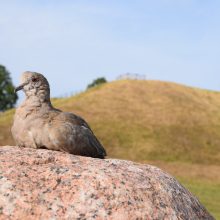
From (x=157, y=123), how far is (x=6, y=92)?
39.2 metres

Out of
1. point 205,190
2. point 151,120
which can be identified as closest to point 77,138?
point 205,190

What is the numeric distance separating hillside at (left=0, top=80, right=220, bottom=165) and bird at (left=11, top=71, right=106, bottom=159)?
66527 millimetres

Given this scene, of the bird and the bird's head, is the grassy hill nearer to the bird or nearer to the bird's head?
the bird

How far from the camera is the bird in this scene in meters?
9.38

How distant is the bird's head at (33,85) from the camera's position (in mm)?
9820

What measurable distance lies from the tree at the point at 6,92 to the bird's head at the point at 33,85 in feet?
363

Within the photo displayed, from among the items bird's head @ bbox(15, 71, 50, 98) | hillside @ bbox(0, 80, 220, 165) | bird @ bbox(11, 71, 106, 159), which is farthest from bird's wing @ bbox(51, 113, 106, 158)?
hillside @ bbox(0, 80, 220, 165)

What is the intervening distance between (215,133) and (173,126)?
7.43m

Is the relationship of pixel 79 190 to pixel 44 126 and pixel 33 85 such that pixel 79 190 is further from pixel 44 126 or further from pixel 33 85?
pixel 33 85

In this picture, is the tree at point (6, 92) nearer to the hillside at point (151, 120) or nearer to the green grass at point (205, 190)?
the hillside at point (151, 120)

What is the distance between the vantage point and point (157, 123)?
93812 mm

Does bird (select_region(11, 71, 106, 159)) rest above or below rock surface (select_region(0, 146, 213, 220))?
above

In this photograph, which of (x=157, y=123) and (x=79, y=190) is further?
(x=157, y=123)

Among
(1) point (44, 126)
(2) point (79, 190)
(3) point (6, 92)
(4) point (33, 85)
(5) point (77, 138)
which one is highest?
(4) point (33, 85)
